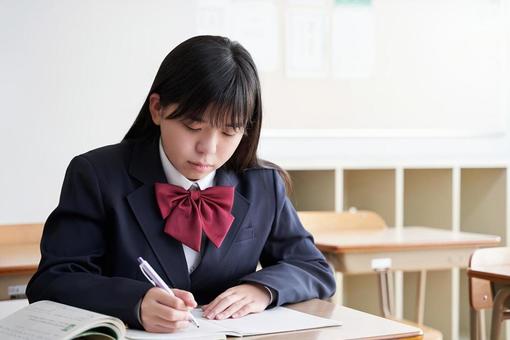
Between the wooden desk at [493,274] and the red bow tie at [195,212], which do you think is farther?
the wooden desk at [493,274]

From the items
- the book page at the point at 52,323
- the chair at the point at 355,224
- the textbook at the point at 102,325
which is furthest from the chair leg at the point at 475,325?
the book page at the point at 52,323

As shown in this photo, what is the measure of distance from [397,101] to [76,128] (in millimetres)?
1827

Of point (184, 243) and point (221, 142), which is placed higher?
point (221, 142)

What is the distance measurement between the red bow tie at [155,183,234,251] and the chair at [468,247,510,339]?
1.18m

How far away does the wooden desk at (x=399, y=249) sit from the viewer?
3.56 meters

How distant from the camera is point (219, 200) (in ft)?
5.95

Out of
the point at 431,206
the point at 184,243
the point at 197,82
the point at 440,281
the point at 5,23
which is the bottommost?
the point at 440,281

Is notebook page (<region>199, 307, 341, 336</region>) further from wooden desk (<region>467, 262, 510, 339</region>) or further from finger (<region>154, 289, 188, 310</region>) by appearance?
wooden desk (<region>467, 262, 510, 339</region>)

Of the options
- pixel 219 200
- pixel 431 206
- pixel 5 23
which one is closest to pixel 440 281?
pixel 431 206

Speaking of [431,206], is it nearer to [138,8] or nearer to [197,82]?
[138,8]

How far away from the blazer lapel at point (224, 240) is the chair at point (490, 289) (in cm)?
110

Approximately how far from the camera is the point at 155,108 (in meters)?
1.78

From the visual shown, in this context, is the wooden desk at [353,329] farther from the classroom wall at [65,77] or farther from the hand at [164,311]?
the classroom wall at [65,77]

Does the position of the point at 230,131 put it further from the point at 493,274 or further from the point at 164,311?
the point at 493,274
